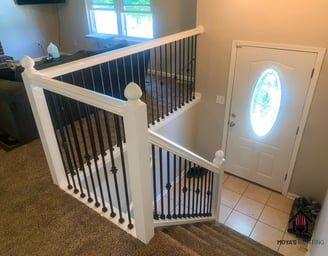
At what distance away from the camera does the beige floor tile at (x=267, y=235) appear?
10.4 feet

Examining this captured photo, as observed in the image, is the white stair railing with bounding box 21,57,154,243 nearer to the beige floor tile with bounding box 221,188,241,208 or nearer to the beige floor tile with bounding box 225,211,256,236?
the beige floor tile with bounding box 225,211,256,236

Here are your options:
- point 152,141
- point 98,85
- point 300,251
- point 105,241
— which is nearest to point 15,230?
point 105,241

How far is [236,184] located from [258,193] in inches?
14.5

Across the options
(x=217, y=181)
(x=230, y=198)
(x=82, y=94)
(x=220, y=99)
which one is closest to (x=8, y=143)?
(x=82, y=94)

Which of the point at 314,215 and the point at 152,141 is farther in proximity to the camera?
the point at 314,215

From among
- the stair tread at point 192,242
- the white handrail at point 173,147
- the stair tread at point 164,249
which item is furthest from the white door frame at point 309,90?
the stair tread at point 164,249

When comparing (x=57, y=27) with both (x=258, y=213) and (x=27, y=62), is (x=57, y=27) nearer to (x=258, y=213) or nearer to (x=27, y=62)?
(x=27, y=62)

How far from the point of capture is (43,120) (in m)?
1.87

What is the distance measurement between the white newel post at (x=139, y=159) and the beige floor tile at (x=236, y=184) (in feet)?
8.79

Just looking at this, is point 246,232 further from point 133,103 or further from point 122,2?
point 122,2

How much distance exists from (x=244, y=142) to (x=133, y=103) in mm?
3091

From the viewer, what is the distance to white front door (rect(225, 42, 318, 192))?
315 centimetres

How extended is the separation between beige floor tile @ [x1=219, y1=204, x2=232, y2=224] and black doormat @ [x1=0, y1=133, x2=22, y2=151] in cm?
288

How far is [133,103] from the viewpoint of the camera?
1.23 metres
